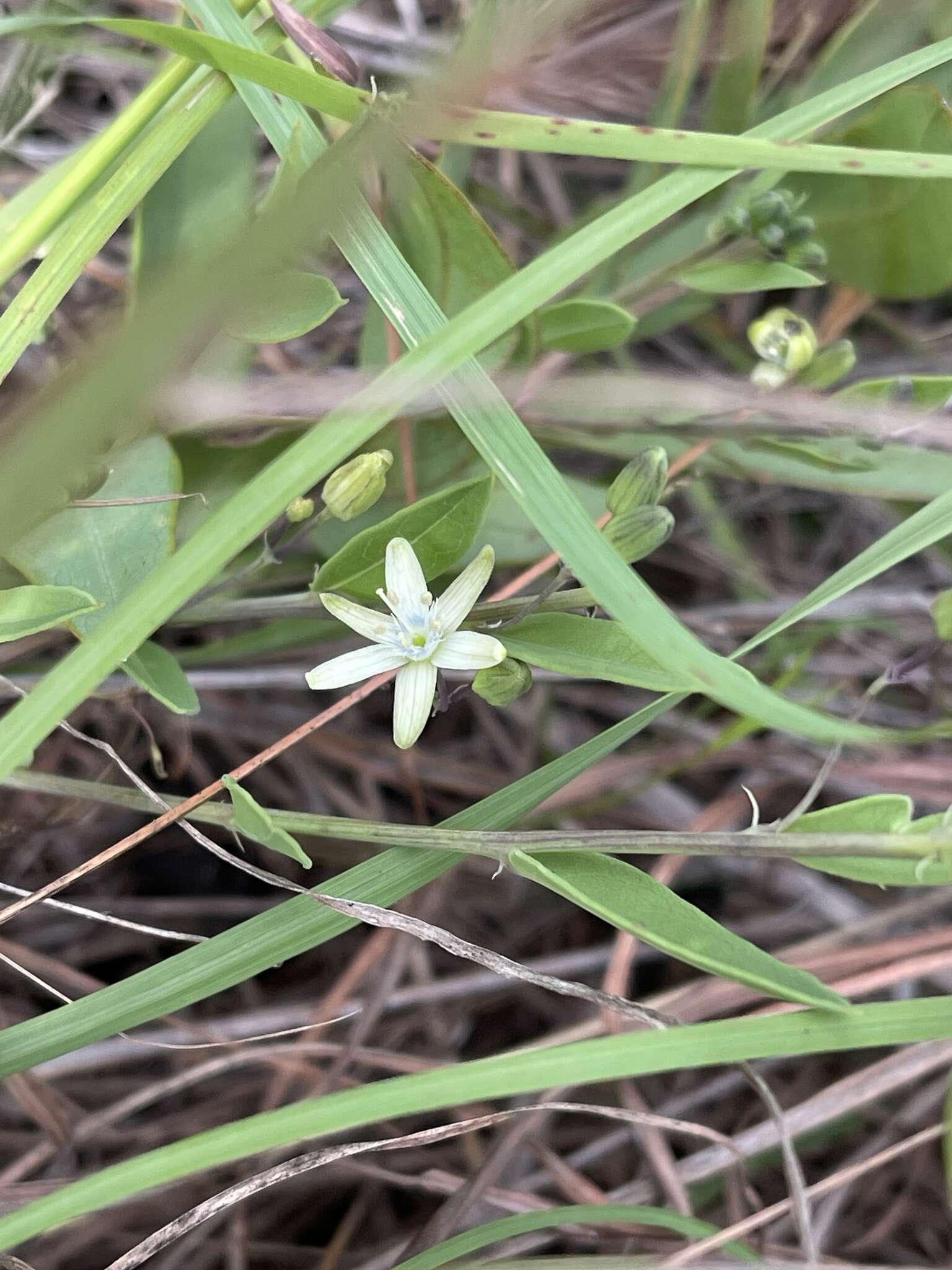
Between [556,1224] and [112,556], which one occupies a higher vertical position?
[112,556]

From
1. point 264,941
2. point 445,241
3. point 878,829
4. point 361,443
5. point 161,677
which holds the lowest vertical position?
point 878,829

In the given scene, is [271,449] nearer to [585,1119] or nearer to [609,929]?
[609,929]

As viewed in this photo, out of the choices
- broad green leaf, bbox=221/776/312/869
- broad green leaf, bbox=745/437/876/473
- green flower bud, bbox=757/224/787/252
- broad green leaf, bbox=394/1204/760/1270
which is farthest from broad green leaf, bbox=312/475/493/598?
broad green leaf, bbox=394/1204/760/1270

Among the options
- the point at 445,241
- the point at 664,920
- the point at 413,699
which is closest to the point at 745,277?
the point at 445,241

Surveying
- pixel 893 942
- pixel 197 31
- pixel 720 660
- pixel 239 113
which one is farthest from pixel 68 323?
pixel 893 942

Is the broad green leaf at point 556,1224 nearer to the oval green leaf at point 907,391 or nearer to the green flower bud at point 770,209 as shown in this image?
the oval green leaf at point 907,391

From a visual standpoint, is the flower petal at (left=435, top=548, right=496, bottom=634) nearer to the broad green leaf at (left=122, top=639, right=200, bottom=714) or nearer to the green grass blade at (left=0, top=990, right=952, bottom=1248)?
the broad green leaf at (left=122, top=639, right=200, bottom=714)

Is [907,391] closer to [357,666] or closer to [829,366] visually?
[829,366]
